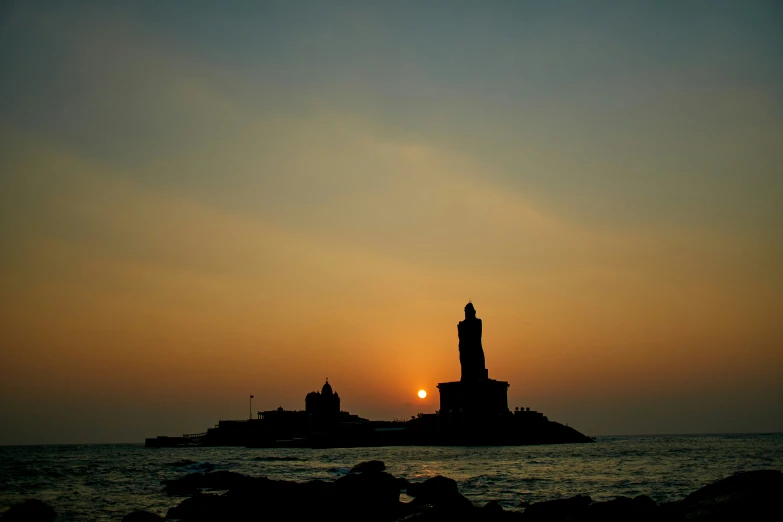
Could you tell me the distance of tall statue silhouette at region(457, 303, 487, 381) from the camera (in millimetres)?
171750

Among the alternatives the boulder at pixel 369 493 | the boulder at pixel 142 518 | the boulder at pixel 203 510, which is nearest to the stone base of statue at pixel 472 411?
the boulder at pixel 369 493

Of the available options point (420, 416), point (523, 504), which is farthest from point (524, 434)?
point (523, 504)

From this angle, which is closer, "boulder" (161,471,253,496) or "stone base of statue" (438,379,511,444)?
"boulder" (161,471,253,496)

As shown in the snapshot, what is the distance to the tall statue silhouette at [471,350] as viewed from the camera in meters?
172

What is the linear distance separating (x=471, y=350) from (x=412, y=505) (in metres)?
135

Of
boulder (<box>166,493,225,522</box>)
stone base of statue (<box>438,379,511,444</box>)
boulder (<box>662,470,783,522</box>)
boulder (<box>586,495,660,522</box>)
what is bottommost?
boulder (<box>166,493,225,522</box>)

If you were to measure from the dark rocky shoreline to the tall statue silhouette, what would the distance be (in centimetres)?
12779

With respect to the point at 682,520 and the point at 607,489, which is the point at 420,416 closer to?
the point at 607,489

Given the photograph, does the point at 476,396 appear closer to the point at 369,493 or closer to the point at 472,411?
the point at 472,411

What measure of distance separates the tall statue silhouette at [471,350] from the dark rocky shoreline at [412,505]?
128 metres

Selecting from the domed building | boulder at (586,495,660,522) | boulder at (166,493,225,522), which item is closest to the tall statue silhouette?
the domed building

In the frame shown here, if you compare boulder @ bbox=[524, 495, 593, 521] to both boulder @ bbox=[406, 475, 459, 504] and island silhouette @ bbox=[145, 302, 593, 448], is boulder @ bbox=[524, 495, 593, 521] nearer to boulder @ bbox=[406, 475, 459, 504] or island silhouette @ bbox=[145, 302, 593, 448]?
boulder @ bbox=[406, 475, 459, 504]

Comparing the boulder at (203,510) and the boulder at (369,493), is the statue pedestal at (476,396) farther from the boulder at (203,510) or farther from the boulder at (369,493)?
the boulder at (203,510)

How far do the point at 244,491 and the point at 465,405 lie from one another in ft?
441
